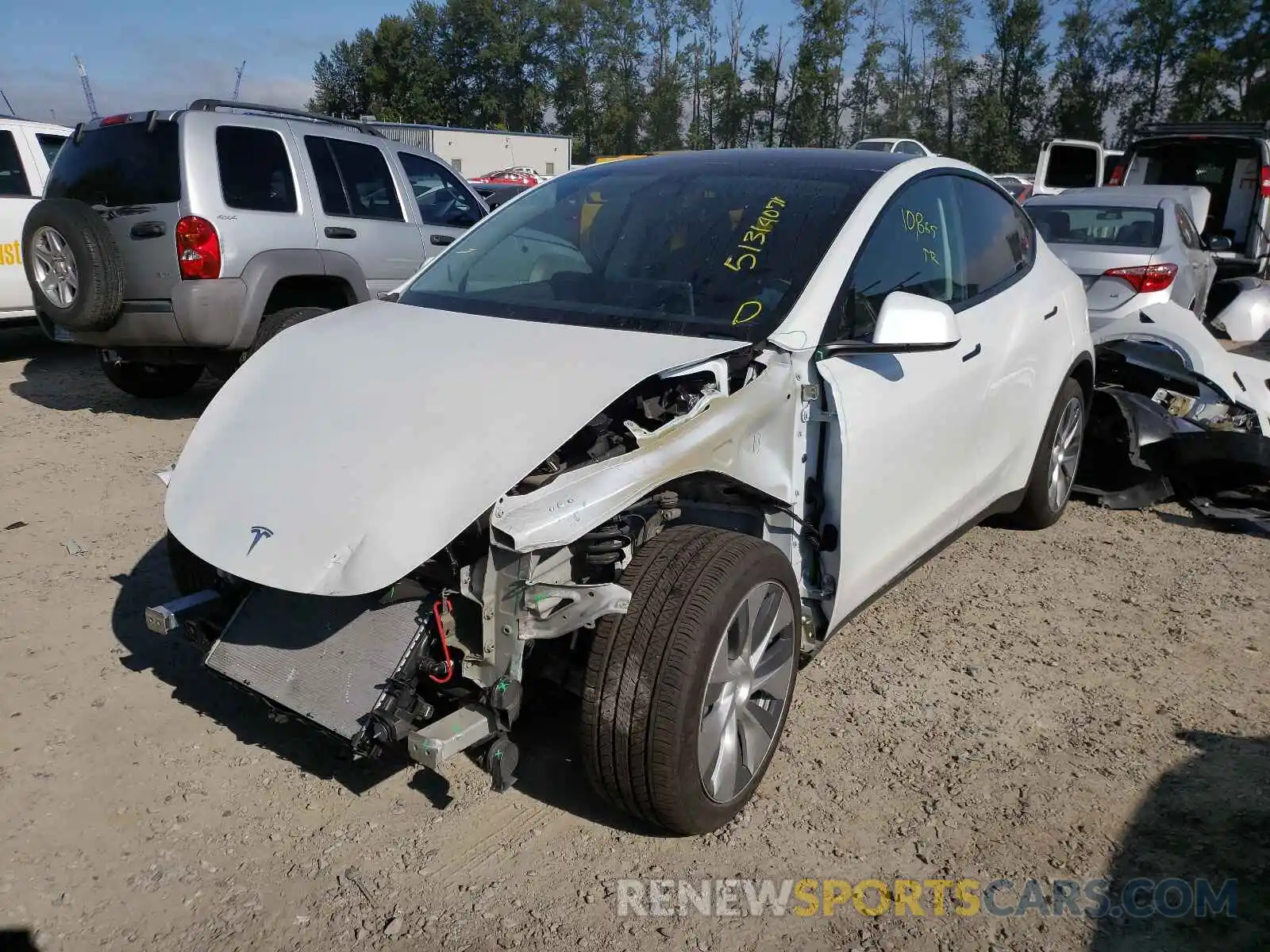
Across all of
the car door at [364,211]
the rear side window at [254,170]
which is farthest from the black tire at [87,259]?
the car door at [364,211]

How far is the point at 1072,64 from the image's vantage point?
5325cm

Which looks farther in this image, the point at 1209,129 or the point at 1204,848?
the point at 1209,129

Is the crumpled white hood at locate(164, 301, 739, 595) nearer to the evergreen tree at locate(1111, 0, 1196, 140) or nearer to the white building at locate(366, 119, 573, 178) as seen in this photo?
the white building at locate(366, 119, 573, 178)

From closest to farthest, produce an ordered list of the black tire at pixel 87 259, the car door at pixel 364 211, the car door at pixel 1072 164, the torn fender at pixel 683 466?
the torn fender at pixel 683 466, the black tire at pixel 87 259, the car door at pixel 364 211, the car door at pixel 1072 164

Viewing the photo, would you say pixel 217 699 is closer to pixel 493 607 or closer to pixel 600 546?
pixel 493 607

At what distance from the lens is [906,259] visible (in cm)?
351

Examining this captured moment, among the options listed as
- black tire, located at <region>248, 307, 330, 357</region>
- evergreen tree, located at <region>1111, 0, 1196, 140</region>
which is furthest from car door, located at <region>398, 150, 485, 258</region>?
evergreen tree, located at <region>1111, 0, 1196, 140</region>

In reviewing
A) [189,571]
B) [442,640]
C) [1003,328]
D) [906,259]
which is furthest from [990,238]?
[189,571]

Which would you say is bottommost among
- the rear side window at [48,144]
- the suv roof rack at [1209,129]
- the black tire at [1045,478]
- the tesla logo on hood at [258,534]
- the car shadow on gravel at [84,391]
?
the car shadow on gravel at [84,391]

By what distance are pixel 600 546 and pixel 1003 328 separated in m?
2.27

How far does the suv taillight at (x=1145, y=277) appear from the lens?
8008 mm

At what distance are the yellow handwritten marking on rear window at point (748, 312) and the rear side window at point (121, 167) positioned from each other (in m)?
4.71

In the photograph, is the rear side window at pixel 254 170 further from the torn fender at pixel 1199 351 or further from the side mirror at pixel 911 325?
the torn fender at pixel 1199 351

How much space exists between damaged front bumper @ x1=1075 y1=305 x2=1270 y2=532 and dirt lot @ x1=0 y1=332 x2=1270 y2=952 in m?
1.15
